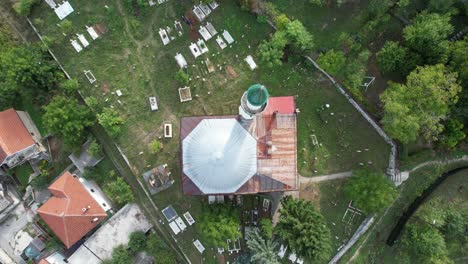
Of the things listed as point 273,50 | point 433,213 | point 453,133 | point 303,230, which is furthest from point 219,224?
point 453,133

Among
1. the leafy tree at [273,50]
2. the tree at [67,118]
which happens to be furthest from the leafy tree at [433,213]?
the tree at [67,118]

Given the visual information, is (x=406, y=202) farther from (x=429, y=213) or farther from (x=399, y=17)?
(x=399, y=17)

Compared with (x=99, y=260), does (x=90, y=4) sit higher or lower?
higher

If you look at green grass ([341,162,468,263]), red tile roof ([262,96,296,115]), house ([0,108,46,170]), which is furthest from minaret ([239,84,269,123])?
house ([0,108,46,170])

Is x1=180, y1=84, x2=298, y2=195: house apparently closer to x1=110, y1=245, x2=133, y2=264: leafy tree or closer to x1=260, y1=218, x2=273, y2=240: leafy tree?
x1=260, y1=218, x2=273, y2=240: leafy tree

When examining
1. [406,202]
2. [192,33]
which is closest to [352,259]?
[406,202]

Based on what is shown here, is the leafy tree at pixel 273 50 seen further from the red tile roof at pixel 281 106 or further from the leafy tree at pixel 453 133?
the leafy tree at pixel 453 133

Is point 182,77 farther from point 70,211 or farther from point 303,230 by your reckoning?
point 303,230
